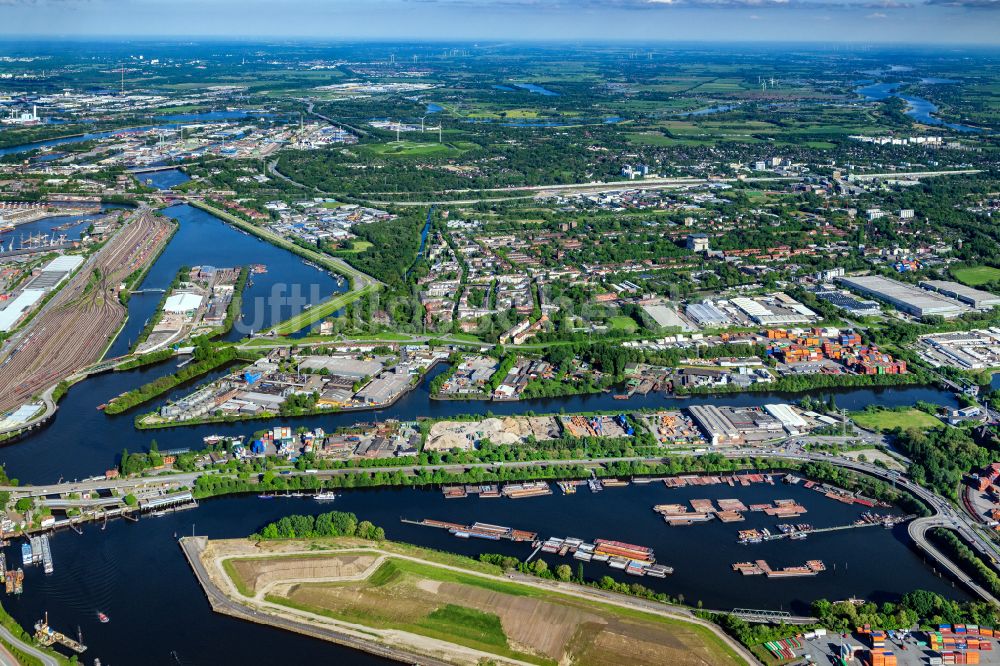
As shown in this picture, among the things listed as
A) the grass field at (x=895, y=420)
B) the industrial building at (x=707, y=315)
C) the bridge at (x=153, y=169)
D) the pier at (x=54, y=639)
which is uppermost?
the bridge at (x=153, y=169)

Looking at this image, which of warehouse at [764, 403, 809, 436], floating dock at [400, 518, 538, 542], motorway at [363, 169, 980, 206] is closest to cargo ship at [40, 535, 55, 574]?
floating dock at [400, 518, 538, 542]

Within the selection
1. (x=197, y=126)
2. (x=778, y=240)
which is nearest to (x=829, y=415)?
(x=778, y=240)

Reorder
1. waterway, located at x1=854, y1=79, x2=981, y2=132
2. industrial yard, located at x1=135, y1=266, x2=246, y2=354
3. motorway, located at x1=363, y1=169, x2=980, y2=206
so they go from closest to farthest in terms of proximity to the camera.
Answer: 1. industrial yard, located at x1=135, y1=266, x2=246, y2=354
2. motorway, located at x1=363, y1=169, x2=980, y2=206
3. waterway, located at x1=854, y1=79, x2=981, y2=132

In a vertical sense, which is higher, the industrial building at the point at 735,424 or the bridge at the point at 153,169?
the bridge at the point at 153,169

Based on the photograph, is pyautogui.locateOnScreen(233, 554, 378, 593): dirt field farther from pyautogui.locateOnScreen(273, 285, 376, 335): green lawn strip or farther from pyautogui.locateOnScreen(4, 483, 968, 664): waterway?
pyautogui.locateOnScreen(273, 285, 376, 335): green lawn strip

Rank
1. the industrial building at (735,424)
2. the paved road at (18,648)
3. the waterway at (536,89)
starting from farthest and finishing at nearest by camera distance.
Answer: the waterway at (536,89) → the industrial building at (735,424) → the paved road at (18,648)

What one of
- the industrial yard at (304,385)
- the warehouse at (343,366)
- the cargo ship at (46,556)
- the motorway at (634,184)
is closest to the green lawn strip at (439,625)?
the cargo ship at (46,556)

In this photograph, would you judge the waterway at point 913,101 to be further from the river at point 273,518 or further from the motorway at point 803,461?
the river at point 273,518
